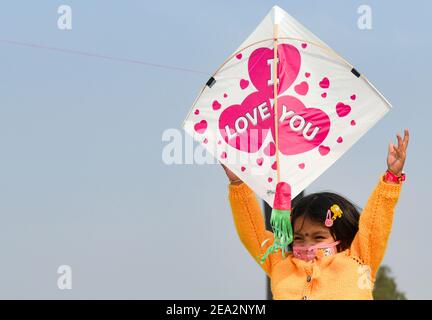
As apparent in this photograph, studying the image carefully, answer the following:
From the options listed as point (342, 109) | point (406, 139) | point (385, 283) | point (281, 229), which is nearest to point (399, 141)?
point (406, 139)

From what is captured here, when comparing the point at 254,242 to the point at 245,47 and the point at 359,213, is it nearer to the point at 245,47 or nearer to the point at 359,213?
the point at 359,213

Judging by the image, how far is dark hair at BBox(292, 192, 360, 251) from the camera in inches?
203

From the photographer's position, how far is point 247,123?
532 centimetres

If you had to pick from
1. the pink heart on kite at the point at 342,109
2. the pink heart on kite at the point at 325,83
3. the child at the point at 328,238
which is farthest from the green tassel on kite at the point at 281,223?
the pink heart on kite at the point at 325,83

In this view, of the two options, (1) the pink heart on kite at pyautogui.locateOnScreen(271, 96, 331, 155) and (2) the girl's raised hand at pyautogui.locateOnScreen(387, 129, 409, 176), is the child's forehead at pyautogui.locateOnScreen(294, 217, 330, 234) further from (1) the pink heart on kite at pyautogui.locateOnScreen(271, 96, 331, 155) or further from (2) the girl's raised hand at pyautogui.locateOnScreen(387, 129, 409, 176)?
(2) the girl's raised hand at pyautogui.locateOnScreen(387, 129, 409, 176)

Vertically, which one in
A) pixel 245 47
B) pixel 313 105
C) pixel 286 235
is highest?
pixel 245 47

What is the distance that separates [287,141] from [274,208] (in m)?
0.43

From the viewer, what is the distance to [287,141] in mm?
5254

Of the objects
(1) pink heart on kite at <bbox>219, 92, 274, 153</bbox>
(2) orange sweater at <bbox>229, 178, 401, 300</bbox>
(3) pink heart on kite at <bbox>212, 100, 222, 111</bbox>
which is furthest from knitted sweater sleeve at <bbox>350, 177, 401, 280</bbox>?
(3) pink heart on kite at <bbox>212, 100, 222, 111</bbox>

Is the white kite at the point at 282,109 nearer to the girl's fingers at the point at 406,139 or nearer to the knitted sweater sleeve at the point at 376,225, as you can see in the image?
the girl's fingers at the point at 406,139

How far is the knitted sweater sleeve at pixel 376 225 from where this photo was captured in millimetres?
4887

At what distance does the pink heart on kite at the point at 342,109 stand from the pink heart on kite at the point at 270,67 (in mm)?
310

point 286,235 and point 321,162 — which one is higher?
point 321,162
